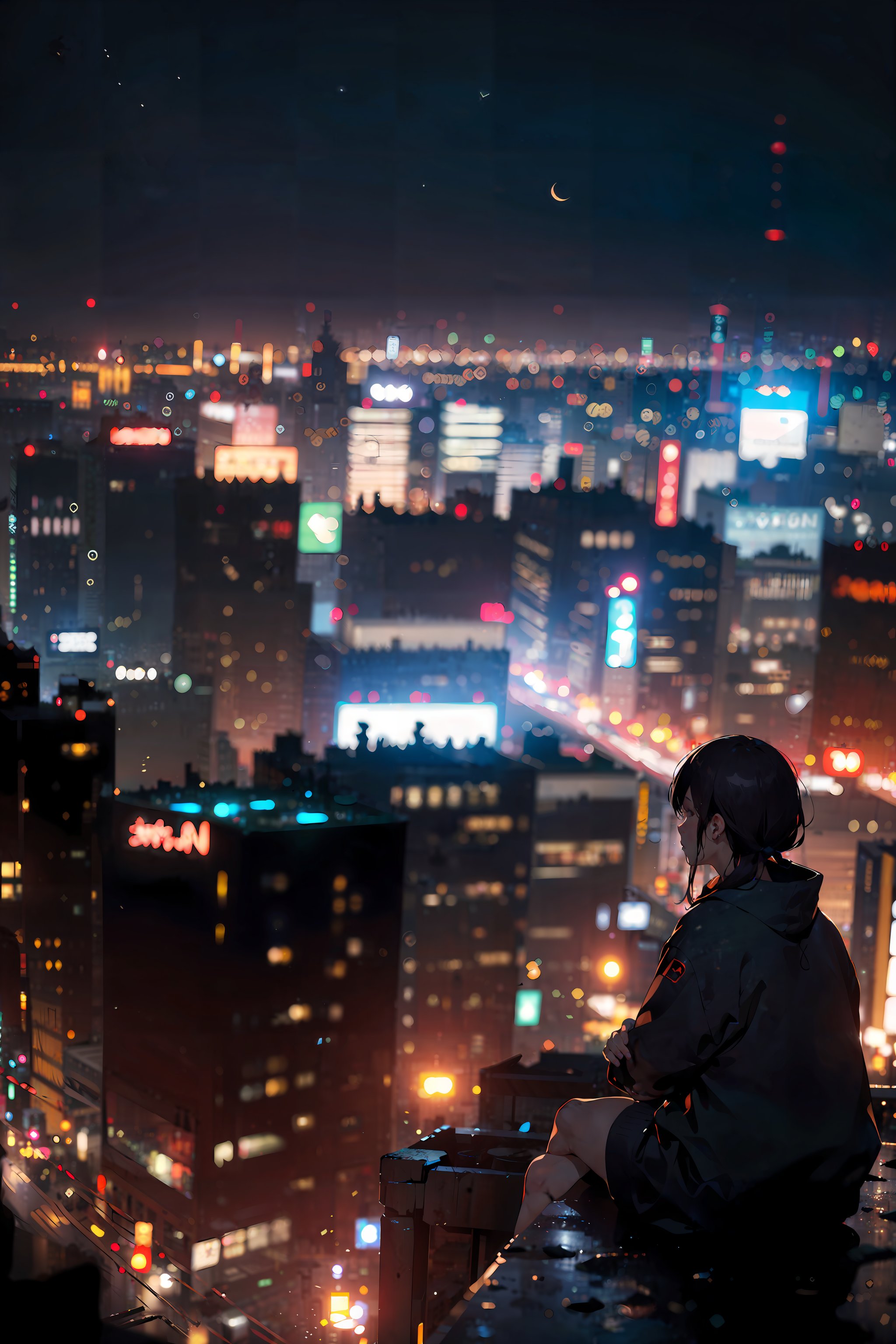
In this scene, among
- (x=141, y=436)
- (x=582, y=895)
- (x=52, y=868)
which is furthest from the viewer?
(x=582, y=895)

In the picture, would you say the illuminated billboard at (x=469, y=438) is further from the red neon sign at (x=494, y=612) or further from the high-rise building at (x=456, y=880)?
the high-rise building at (x=456, y=880)

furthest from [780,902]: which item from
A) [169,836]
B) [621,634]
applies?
[621,634]

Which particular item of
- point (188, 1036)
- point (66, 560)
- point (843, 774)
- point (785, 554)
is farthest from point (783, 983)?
point (785, 554)

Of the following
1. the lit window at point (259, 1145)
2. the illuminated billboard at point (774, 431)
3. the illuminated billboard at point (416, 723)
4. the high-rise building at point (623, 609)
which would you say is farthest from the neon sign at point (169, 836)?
the high-rise building at point (623, 609)

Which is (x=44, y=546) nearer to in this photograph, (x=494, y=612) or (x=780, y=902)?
(x=780, y=902)

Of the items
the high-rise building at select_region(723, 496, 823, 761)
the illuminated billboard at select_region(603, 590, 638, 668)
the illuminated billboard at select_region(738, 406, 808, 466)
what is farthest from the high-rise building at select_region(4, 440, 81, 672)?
the illuminated billboard at select_region(603, 590, 638, 668)

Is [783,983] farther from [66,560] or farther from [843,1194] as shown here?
[66,560]
